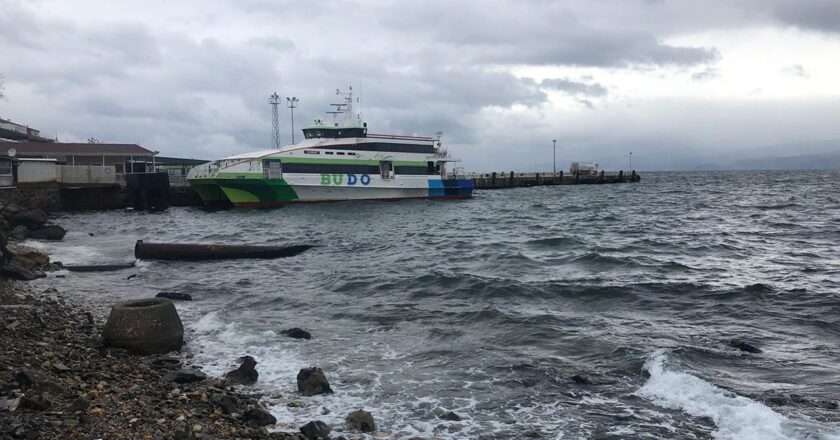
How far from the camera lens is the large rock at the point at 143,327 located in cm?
856

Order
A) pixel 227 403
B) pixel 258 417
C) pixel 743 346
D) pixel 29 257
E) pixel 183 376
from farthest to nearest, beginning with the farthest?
pixel 29 257 < pixel 743 346 < pixel 183 376 < pixel 227 403 < pixel 258 417

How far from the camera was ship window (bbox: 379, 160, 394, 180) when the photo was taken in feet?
146

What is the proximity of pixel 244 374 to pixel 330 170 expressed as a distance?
114 feet

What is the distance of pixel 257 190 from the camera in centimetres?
4019

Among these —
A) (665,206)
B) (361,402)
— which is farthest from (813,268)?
(665,206)

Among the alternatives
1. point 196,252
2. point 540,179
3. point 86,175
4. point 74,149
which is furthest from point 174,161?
point 196,252

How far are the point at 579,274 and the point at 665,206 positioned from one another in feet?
90.7

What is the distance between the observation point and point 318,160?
136ft

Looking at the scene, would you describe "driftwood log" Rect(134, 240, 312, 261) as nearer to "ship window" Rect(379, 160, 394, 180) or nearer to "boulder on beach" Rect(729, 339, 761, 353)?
"boulder on beach" Rect(729, 339, 761, 353)

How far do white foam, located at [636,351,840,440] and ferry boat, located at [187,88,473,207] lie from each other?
34.6m

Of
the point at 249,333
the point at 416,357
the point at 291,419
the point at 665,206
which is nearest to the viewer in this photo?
the point at 291,419

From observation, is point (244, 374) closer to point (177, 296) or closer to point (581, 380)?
point (581, 380)

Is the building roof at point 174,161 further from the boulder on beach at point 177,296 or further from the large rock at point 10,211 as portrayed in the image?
the boulder on beach at point 177,296

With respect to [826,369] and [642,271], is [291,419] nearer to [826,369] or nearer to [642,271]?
[826,369]
